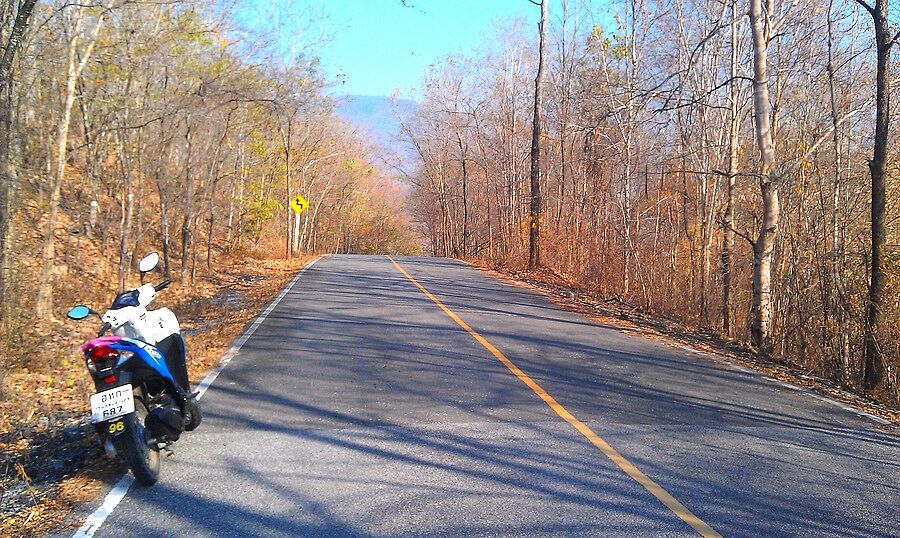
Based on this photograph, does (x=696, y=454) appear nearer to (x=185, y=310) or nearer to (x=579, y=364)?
(x=579, y=364)

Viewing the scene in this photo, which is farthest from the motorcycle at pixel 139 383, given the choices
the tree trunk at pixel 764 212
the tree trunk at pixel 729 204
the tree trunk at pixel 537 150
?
the tree trunk at pixel 537 150

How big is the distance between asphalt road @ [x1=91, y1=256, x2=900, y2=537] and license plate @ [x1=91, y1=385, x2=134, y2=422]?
1.89 feet

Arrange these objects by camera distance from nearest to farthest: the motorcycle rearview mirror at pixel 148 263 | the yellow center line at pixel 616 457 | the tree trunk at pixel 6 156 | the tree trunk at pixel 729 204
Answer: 1. the yellow center line at pixel 616 457
2. the motorcycle rearview mirror at pixel 148 263
3. the tree trunk at pixel 6 156
4. the tree trunk at pixel 729 204

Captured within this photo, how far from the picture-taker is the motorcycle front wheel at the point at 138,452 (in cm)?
487

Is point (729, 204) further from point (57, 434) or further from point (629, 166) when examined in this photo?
point (57, 434)

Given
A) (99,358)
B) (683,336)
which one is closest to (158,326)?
(99,358)

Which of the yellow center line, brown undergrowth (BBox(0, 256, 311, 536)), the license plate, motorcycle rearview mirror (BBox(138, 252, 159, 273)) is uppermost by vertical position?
motorcycle rearview mirror (BBox(138, 252, 159, 273))

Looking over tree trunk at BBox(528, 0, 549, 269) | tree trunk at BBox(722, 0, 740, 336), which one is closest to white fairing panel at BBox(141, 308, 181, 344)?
tree trunk at BBox(722, 0, 740, 336)

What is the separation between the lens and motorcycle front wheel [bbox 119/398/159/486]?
4.87 meters

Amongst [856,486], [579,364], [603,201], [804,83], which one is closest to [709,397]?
[579,364]

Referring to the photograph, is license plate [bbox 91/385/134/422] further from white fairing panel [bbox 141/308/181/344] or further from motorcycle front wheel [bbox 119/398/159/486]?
white fairing panel [bbox 141/308/181/344]

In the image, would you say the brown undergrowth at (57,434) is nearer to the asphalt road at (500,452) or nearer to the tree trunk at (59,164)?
the asphalt road at (500,452)

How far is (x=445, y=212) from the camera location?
5903 centimetres

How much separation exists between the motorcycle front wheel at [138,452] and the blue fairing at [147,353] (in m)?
0.31
